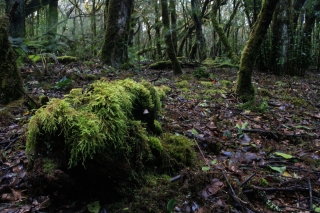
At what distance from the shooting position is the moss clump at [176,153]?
2.57 metres

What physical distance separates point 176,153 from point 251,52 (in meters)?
3.75

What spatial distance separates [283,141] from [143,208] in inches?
106

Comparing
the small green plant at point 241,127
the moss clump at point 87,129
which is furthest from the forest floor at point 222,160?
the moss clump at point 87,129

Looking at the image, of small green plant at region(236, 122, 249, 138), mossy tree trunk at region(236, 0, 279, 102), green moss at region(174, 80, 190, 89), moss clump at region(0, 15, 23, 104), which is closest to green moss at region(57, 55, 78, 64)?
green moss at region(174, 80, 190, 89)

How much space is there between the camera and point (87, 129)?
191 cm

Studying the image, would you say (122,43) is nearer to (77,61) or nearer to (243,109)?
(77,61)

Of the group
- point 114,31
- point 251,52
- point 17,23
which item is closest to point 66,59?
point 17,23

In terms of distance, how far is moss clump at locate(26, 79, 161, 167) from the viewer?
189 centimetres

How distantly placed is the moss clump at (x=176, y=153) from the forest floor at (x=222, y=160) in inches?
5.0

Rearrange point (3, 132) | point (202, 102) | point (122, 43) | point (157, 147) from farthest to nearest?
point (122, 43), point (202, 102), point (3, 132), point (157, 147)

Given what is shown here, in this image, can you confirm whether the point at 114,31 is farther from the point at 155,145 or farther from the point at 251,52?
the point at 155,145

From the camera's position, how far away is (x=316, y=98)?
20.7ft

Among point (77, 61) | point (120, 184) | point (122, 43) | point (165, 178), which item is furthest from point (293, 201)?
point (77, 61)

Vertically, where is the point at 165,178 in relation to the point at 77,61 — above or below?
below
